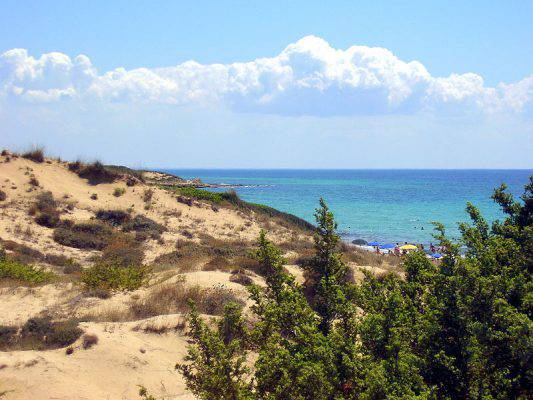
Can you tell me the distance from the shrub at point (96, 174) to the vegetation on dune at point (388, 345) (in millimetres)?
34951

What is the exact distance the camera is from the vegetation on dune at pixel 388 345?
730cm

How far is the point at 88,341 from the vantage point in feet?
41.8

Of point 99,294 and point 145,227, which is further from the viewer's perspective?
point 145,227

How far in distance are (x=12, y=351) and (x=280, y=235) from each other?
2528cm

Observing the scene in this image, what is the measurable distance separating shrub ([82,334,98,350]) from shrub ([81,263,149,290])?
4638mm

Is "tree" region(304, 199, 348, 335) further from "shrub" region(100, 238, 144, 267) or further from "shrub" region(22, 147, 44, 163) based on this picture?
"shrub" region(22, 147, 44, 163)

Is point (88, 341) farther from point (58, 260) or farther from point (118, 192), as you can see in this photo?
point (118, 192)

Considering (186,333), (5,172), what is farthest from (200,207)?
(186,333)

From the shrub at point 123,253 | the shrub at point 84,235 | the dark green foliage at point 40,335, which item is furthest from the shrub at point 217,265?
the shrub at point 84,235

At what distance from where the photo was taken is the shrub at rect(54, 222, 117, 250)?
27.1 m

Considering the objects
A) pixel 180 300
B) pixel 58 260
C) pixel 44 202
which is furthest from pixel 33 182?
pixel 180 300

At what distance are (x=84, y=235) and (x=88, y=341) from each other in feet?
56.3

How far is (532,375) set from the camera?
7758 mm

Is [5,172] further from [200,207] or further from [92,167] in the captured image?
[200,207]
